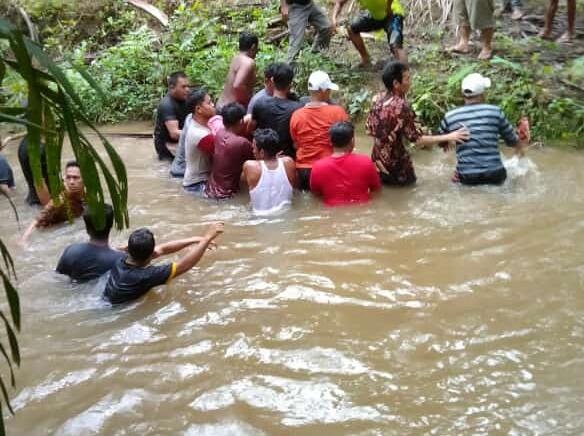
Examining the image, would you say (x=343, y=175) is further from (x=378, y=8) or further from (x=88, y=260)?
(x=378, y=8)

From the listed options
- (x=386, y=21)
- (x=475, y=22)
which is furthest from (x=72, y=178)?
(x=475, y=22)

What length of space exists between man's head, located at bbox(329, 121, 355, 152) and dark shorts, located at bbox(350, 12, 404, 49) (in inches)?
131

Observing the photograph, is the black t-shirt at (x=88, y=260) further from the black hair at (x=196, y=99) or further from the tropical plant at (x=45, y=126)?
the tropical plant at (x=45, y=126)

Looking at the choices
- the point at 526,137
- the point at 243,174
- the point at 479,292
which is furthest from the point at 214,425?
the point at 526,137

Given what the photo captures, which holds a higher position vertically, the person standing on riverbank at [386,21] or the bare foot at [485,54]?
the person standing on riverbank at [386,21]

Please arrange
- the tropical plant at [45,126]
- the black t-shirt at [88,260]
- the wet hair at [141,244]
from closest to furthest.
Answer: the tropical plant at [45,126]
the wet hair at [141,244]
the black t-shirt at [88,260]

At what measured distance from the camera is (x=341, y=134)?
18.6 ft

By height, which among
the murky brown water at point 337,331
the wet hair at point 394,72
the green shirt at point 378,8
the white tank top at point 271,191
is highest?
the green shirt at point 378,8

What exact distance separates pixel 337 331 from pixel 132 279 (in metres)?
1.44

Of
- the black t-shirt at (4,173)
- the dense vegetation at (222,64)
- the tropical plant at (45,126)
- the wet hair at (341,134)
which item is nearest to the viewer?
the tropical plant at (45,126)

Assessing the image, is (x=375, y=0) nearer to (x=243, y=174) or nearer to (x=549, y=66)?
(x=549, y=66)

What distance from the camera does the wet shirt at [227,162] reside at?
20.7 ft

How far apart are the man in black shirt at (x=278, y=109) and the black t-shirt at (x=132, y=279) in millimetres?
2716

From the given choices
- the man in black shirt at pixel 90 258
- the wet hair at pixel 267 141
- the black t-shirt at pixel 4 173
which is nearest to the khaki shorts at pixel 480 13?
the wet hair at pixel 267 141
